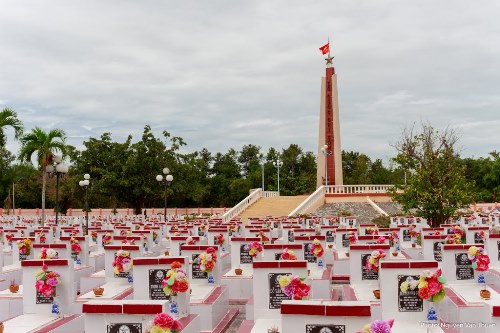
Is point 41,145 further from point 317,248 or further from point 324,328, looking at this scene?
point 324,328

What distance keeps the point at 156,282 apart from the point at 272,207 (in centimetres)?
3669

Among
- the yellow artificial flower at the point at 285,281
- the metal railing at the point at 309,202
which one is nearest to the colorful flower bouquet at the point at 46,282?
the yellow artificial flower at the point at 285,281

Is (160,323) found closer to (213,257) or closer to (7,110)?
(213,257)

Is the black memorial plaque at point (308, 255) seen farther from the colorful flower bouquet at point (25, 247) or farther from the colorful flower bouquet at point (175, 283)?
the colorful flower bouquet at point (25, 247)

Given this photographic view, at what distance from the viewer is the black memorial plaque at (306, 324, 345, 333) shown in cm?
671

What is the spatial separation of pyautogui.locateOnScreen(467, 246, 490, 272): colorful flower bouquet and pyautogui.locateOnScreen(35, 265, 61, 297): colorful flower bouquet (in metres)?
8.11

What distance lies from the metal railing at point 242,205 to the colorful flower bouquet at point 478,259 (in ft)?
100

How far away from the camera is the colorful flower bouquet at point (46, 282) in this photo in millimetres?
10453

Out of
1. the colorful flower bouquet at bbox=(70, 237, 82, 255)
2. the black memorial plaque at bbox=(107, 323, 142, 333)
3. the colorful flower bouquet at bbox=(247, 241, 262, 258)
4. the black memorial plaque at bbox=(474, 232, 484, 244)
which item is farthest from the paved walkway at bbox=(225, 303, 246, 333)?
the black memorial plaque at bbox=(474, 232, 484, 244)

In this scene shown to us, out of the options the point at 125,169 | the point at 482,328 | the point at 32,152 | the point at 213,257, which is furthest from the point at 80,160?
the point at 482,328

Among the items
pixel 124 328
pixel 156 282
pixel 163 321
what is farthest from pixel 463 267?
pixel 163 321

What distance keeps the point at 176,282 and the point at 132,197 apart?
42.7 m

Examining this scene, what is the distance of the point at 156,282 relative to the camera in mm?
10906

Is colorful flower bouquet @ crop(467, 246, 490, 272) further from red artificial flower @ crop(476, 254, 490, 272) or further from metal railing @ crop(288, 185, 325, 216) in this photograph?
metal railing @ crop(288, 185, 325, 216)
